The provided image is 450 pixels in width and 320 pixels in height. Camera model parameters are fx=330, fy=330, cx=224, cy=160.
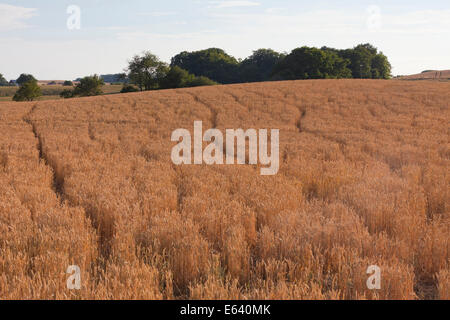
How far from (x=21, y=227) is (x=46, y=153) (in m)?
6.27

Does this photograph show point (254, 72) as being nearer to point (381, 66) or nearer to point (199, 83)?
point (199, 83)

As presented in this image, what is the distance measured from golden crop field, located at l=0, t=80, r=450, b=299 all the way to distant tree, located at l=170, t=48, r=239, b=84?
77947mm

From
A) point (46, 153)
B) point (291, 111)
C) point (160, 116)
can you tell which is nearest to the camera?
point (46, 153)

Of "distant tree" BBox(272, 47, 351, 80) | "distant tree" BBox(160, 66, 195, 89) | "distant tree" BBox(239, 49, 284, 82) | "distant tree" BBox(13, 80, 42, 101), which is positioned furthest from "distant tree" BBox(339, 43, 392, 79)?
"distant tree" BBox(13, 80, 42, 101)

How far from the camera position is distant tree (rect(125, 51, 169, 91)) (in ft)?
211

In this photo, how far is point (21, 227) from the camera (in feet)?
13.4

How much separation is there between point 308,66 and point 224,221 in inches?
2321

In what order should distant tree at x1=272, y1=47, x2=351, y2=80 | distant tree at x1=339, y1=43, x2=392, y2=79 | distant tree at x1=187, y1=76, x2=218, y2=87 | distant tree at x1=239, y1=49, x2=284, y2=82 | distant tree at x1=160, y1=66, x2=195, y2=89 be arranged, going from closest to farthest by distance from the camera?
distant tree at x1=272, y1=47, x2=351, y2=80 < distant tree at x1=160, y1=66, x2=195, y2=89 < distant tree at x1=187, y1=76, x2=218, y2=87 < distant tree at x1=339, y1=43, x2=392, y2=79 < distant tree at x1=239, y1=49, x2=284, y2=82

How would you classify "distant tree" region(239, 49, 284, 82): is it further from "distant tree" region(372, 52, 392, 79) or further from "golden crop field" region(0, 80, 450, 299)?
"golden crop field" region(0, 80, 450, 299)

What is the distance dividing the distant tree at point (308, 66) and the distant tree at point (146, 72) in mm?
22552

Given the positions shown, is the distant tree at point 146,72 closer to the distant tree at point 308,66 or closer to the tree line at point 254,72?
the tree line at point 254,72

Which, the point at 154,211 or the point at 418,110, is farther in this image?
the point at 418,110
